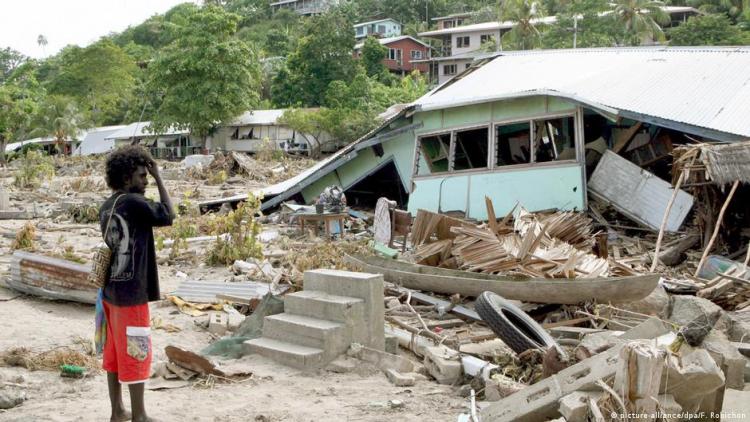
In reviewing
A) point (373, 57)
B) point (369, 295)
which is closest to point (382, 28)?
point (373, 57)

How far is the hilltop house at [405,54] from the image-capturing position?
69.6m

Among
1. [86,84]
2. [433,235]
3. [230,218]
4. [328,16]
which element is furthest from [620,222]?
[86,84]

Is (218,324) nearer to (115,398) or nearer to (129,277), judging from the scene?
(115,398)

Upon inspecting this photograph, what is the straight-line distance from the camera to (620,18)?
49.7 meters

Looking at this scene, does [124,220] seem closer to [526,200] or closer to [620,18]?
[526,200]

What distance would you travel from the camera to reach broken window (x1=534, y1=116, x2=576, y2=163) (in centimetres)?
1499

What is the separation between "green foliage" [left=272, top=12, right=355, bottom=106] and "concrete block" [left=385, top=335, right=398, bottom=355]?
159 feet

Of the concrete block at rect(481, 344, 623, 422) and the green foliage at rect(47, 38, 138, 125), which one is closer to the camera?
the concrete block at rect(481, 344, 623, 422)

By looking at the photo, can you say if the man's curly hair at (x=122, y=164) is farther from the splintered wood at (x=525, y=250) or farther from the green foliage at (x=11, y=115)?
the green foliage at (x=11, y=115)

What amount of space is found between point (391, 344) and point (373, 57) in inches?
2160

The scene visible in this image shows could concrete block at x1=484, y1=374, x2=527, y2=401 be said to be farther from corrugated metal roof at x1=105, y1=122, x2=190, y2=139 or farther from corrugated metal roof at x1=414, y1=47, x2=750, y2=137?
corrugated metal roof at x1=105, y1=122, x2=190, y2=139

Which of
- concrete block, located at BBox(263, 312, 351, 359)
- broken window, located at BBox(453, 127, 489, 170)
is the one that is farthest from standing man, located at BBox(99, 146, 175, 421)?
broken window, located at BBox(453, 127, 489, 170)

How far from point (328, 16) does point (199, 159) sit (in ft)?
70.4

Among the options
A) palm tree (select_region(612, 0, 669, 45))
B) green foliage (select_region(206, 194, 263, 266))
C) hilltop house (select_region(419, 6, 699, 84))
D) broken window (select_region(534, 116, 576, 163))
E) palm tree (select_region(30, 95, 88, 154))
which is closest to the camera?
green foliage (select_region(206, 194, 263, 266))
